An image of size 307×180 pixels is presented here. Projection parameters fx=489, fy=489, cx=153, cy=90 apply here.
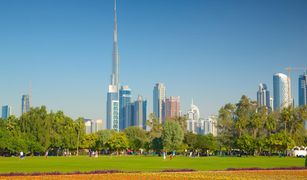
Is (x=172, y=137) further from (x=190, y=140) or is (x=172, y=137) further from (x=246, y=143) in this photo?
(x=246, y=143)

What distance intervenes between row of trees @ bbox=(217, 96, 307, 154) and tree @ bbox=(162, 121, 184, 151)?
45.2 ft

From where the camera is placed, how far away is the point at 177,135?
397ft

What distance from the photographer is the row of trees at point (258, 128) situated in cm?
11381

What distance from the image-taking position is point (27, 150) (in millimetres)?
107062

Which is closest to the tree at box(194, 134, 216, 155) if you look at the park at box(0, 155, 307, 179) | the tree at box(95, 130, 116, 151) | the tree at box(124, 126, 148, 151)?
the tree at box(124, 126, 148, 151)

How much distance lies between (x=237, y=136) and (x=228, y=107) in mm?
8433

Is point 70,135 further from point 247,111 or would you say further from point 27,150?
point 247,111

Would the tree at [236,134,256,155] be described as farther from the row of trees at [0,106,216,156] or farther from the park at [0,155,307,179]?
the park at [0,155,307,179]

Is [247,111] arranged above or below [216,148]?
above

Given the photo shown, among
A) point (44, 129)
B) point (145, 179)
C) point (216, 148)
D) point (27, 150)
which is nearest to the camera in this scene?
point (145, 179)

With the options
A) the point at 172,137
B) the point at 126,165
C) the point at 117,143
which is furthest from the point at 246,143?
the point at 126,165

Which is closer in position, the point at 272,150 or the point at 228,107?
the point at 272,150

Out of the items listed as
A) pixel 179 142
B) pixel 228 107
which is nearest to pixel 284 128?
pixel 228 107

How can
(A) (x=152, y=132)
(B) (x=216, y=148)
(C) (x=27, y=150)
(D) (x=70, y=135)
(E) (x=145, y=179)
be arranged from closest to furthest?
(E) (x=145, y=179) → (C) (x=27, y=150) → (D) (x=70, y=135) → (B) (x=216, y=148) → (A) (x=152, y=132)
